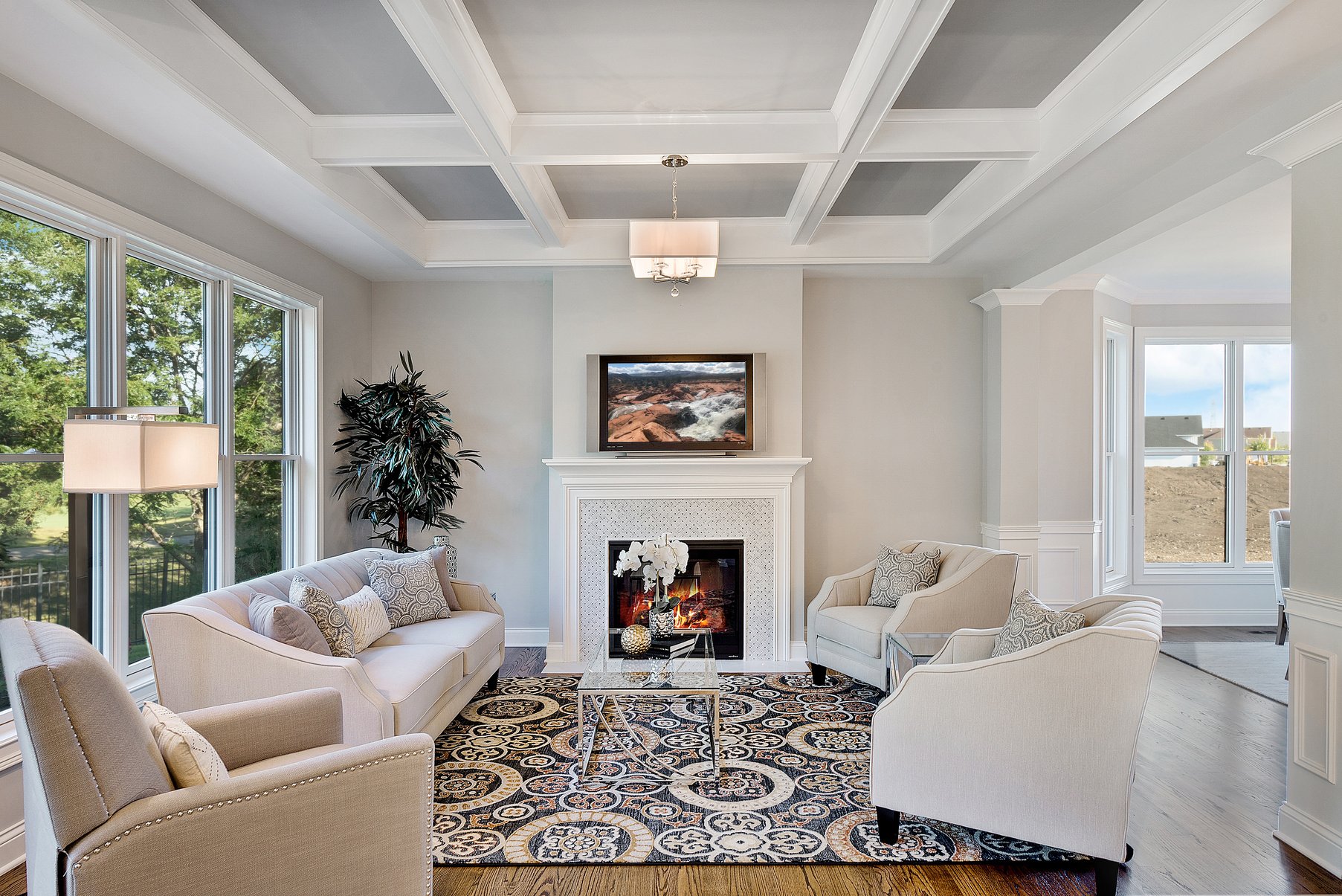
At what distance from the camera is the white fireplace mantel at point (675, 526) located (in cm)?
500

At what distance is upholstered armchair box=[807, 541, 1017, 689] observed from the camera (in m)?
3.95

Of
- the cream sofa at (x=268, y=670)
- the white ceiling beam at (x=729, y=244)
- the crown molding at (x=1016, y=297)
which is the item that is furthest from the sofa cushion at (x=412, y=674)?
the crown molding at (x=1016, y=297)

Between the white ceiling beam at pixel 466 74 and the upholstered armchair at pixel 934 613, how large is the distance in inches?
114

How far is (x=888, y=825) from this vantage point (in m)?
2.61

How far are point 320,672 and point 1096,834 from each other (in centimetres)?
260

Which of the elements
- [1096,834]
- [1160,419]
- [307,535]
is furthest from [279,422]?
[1160,419]

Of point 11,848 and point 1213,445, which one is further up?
point 1213,445

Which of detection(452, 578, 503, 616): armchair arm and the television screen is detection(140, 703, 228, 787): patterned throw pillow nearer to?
detection(452, 578, 503, 616): armchair arm

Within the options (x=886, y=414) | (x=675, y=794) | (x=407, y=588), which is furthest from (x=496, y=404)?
(x=675, y=794)

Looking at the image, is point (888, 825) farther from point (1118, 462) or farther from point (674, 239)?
point (1118, 462)

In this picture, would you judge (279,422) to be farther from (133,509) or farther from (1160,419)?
(1160,419)

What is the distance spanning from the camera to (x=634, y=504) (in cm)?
502

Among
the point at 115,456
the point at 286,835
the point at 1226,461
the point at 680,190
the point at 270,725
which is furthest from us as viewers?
the point at 1226,461

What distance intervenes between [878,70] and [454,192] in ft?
8.58
